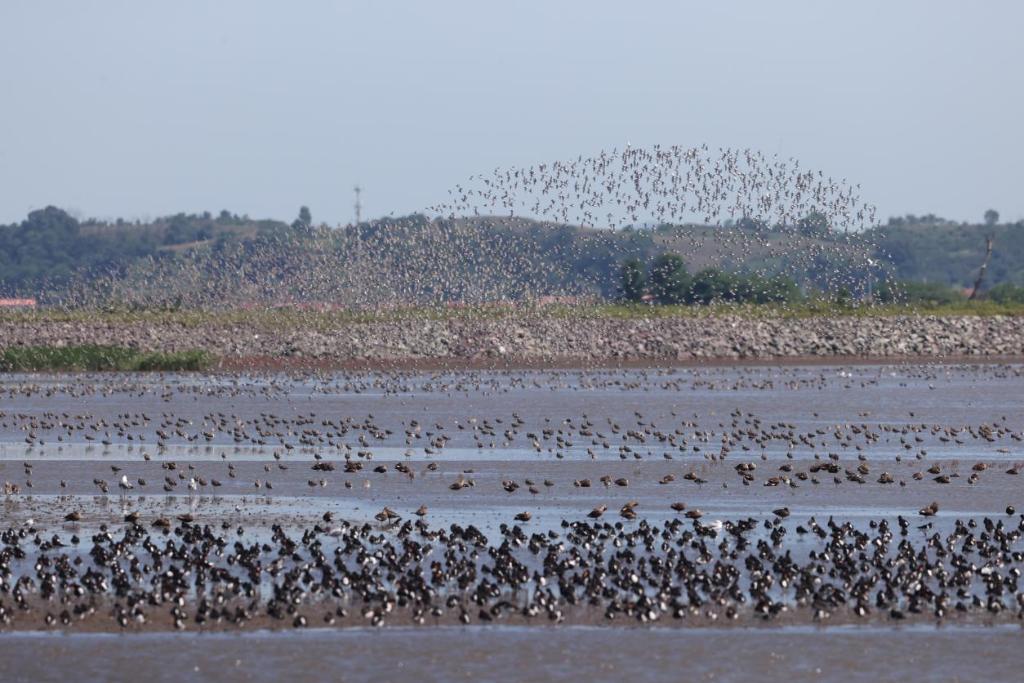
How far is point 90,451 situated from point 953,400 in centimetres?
2346

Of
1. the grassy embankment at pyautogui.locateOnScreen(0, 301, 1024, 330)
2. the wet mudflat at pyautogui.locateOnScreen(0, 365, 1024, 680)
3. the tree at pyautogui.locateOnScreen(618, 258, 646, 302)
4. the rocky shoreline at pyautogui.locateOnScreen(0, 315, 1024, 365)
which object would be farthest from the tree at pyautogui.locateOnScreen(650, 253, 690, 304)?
the wet mudflat at pyautogui.locateOnScreen(0, 365, 1024, 680)

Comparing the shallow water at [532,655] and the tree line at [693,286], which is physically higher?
the tree line at [693,286]

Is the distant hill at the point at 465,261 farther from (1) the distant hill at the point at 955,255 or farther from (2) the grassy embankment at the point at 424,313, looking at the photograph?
(1) the distant hill at the point at 955,255

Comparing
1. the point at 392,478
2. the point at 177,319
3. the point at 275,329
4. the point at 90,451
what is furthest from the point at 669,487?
the point at 177,319

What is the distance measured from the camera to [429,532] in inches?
692

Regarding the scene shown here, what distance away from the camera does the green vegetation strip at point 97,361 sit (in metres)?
62.2

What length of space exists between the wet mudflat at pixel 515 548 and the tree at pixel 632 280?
1841 inches

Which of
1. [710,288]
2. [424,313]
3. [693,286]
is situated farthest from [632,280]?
[424,313]

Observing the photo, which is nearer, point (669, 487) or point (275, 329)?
point (669, 487)

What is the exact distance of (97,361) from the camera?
6269 cm

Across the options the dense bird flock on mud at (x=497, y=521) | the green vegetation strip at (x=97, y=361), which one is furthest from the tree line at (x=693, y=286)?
the dense bird flock on mud at (x=497, y=521)

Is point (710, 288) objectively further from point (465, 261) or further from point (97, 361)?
point (97, 361)

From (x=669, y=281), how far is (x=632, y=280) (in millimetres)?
2585

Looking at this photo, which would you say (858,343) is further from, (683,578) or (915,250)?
Result: (915,250)
